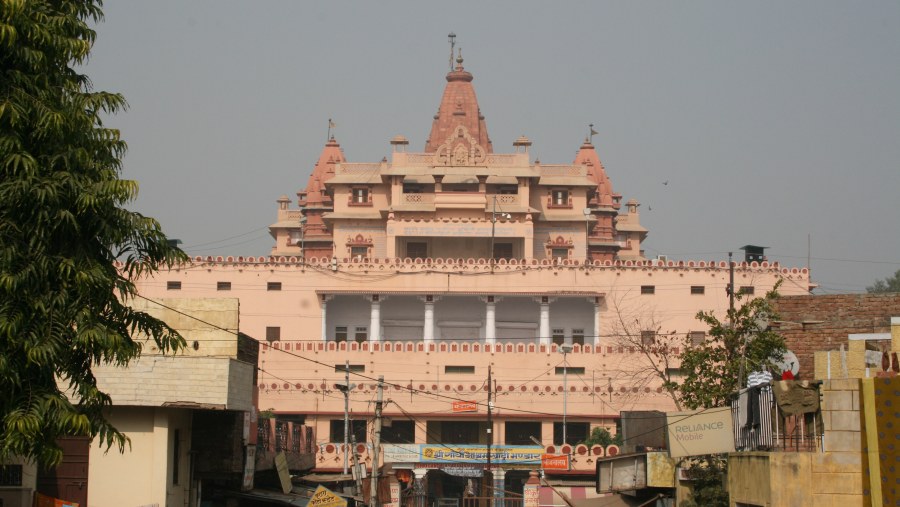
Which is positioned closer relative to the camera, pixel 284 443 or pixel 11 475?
pixel 11 475

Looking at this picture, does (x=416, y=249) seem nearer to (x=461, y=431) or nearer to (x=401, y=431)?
(x=461, y=431)

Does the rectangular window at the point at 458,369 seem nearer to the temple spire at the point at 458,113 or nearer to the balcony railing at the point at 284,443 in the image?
the balcony railing at the point at 284,443

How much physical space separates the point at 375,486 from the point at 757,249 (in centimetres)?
3522

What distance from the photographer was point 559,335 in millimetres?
60719

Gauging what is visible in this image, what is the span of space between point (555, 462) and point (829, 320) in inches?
859

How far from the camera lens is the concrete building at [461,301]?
5300cm

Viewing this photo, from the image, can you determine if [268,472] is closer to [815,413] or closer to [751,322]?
[751,322]

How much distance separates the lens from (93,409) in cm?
1395

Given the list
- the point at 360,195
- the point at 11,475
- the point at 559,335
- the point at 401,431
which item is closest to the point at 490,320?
the point at 559,335

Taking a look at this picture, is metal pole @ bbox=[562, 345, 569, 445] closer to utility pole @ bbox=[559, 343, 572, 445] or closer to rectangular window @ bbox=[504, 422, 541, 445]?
utility pole @ bbox=[559, 343, 572, 445]

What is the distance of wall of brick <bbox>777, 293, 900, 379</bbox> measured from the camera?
25.1m

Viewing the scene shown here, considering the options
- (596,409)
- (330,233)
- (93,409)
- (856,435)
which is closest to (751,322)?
(856,435)

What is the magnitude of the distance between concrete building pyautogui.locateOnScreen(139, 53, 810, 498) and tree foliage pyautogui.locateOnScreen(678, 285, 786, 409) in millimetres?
15030

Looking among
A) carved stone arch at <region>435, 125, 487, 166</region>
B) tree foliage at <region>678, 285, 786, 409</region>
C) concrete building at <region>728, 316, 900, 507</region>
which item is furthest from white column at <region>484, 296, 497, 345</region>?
concrete building at <region>728, 316, 900, 507</region>
